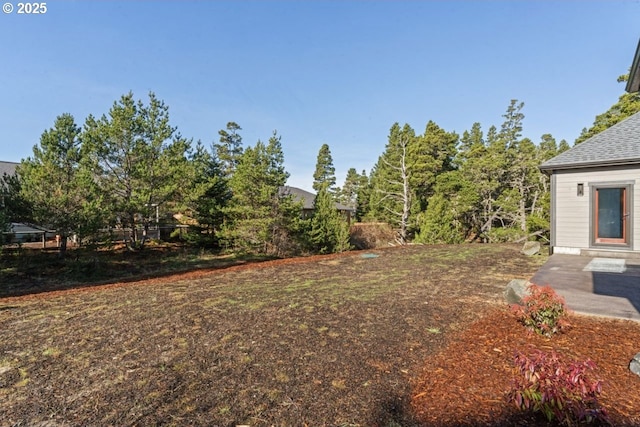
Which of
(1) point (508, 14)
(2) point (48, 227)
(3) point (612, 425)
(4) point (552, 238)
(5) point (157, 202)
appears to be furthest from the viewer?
(5) point (157, 202)

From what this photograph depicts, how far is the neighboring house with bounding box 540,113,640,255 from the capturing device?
7855 millimetres

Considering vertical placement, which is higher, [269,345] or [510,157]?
[510,157]

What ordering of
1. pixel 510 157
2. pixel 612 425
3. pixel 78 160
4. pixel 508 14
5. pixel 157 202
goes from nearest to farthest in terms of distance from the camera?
pixel 612 425, pixel 508 14, pixel 78 160, pixel 157 202, pixel 510 157

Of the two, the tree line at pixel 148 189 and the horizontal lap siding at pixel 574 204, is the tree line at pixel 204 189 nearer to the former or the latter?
the tree line at pixel 148 189

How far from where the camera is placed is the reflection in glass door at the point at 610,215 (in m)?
8.11

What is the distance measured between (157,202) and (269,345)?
41.6ft

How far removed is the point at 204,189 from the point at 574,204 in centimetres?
1397

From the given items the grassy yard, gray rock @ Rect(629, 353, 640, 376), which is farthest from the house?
gray rock @ Rect(629, 353, 640, 376)

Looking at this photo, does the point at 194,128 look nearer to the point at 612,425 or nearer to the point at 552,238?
the point at 552,238

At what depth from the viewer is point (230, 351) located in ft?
10.0

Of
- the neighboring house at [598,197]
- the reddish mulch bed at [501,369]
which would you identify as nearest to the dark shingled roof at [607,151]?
the neighboring house at [598,197]

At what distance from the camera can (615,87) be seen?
53.1 ft

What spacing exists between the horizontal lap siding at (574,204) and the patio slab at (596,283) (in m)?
0.69

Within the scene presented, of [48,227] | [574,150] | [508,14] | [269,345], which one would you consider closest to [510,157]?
[574,150]
